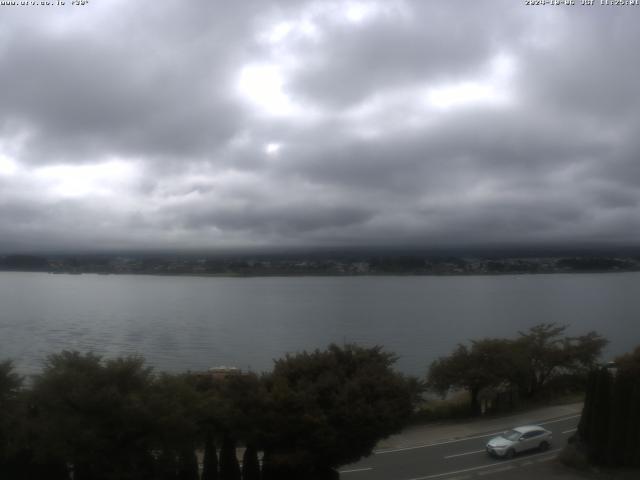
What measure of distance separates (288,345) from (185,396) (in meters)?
49.2

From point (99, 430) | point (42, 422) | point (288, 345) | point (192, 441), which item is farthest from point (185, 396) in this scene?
point (288, 345)

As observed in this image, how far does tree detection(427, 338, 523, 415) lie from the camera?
3091 cm

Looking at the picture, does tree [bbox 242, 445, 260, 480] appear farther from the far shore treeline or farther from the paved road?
the paved road

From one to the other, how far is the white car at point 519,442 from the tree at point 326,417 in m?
5.36

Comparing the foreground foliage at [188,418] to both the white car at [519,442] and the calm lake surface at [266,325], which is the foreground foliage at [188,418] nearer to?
the white car at [519,442]

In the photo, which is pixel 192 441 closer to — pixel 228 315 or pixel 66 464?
pixel 66 464

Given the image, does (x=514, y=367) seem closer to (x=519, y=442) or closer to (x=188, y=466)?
(x=519, y=442)

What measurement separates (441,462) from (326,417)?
662 cm

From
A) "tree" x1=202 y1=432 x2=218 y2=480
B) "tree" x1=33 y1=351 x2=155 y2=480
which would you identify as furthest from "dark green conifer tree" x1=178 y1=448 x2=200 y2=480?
"tree" x1=33 y1=351 x2=155 y2=480

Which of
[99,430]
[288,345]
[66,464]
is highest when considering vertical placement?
[99,430]

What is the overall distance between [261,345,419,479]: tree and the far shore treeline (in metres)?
0.03

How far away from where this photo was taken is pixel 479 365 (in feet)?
103

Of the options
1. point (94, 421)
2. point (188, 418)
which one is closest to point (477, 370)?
point (188, 418)

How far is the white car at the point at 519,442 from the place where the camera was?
19942 mm
